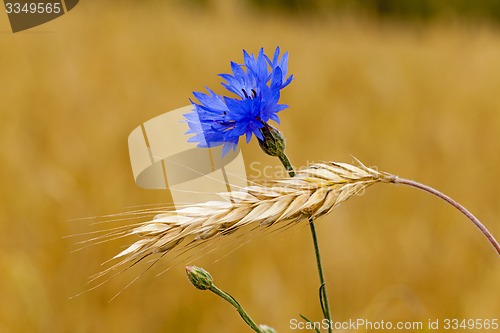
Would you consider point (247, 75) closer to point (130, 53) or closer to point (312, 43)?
point (130, 53)

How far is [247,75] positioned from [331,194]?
0.46 feet

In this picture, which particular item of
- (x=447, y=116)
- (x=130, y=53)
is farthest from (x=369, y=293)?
(x=130, y=53)

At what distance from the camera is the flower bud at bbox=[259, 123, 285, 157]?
59 centimetres

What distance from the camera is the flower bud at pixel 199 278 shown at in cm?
58

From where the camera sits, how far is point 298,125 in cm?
333

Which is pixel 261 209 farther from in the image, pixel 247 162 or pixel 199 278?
pixel 247 162

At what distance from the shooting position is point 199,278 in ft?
1.94

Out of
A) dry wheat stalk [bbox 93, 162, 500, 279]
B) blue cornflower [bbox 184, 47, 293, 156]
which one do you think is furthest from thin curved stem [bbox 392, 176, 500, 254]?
blue cornflower [bbox 184, 47, 293, 156]

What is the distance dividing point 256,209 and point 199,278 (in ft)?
0.45

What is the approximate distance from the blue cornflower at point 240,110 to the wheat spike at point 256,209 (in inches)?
2.4

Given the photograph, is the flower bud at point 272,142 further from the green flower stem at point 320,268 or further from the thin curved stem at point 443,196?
the thin curved stem at point 443,196

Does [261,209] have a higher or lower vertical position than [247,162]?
higher

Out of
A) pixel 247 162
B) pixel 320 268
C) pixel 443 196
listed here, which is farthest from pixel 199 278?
pixel 247 162

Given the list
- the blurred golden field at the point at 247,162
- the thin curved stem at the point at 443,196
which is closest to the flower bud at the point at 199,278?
the blurred golden field at the point at 247,162
